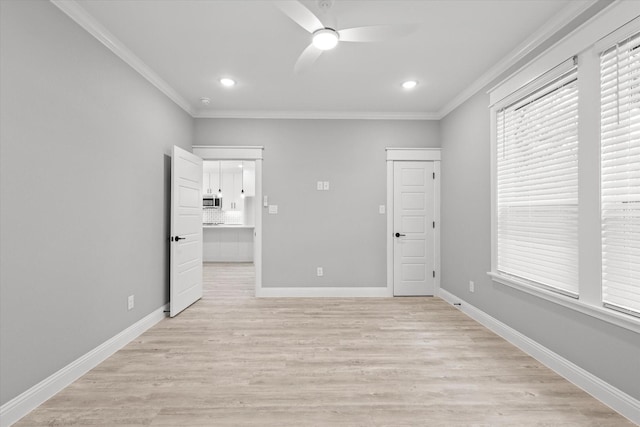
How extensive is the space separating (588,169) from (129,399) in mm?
3408

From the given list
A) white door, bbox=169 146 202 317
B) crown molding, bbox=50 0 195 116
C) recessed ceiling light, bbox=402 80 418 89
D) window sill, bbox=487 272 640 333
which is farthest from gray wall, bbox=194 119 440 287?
window sill, bbox=487 272 640 333

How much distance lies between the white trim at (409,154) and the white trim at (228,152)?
190 centimetres

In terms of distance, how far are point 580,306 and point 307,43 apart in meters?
2.93

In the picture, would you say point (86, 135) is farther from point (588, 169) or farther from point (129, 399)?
point (588, 169)

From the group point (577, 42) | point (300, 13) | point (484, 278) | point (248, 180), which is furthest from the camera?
point (248, 180)

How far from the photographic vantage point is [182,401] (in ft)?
6.37

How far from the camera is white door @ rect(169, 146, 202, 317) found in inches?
138

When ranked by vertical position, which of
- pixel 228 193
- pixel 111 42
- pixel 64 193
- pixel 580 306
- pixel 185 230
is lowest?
pixel 580 306

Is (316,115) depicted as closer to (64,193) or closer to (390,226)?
(390,226)

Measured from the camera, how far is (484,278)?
10.8 feet

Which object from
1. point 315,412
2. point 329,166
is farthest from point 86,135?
point 329,166

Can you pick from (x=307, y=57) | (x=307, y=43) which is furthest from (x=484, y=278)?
(x=307, y=43)

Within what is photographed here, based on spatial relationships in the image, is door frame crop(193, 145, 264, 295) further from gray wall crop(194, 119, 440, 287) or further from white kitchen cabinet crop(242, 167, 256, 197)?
white kitchen cabinet crop(242, 167, 256, 197)

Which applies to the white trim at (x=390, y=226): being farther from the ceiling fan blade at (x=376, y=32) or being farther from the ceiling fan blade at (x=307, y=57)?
the ceiling fan blade at (x=376, y=32)
